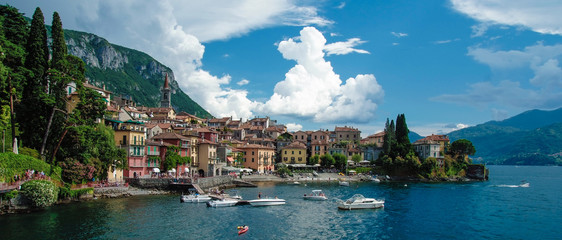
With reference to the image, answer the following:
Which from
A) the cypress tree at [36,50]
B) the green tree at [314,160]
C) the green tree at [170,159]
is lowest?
the green tree at [314,160]

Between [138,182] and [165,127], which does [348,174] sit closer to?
[165,127]

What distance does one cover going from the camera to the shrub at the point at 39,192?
39.2 m

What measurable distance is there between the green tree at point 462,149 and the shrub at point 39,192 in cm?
10258

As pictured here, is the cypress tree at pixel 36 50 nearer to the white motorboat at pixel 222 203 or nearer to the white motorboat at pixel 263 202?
the white motorboat at pixel 222 203

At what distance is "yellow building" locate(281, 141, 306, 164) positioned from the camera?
113 m

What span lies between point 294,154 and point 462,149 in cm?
4743

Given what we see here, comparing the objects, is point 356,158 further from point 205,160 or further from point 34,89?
point 34,89

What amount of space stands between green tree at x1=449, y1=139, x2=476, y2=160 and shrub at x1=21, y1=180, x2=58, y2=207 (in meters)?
103

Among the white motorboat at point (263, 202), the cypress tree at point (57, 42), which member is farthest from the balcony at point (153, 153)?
the white motorboat at point (263, 202)

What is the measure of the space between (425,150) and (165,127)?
70.5 meters

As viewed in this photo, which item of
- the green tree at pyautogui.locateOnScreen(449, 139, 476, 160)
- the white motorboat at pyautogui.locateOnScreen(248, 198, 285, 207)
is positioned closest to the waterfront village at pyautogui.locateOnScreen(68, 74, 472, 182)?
the green tree at pyautogui.locateOnScreen(449, 139, 476, 160)

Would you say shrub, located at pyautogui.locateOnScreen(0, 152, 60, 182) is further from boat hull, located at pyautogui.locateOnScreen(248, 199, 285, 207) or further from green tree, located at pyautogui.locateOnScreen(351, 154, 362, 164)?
green tree, located at pyautogui.locateOnScreen(351, 154, 362, 164)

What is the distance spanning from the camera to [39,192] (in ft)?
131

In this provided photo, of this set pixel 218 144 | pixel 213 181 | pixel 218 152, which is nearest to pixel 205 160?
pixel 218 144
